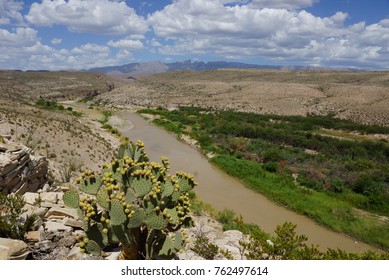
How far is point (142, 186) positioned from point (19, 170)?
6343 millimetres

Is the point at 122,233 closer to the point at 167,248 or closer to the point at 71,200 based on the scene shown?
the point at 167,248

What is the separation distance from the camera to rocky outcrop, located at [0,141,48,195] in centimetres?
1023

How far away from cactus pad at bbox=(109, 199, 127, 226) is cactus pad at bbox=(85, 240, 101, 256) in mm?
516

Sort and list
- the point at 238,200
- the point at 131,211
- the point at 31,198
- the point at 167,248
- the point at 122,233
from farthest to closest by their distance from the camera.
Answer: the point at 238,200 → the point at 31,198 → the point at 167,248 → the point at 122,233 → the point at 131,211

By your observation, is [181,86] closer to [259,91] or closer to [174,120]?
[259,91]

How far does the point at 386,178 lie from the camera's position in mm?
23078

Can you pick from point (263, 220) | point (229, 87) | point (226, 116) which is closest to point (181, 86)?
point (229, 87)

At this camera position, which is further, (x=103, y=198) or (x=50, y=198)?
(x=50, y=198)

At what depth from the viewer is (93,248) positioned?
6.11 meters

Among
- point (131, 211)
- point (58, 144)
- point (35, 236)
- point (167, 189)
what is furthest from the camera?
point (58, 144)

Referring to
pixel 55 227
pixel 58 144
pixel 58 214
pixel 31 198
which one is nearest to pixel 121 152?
pixel 55 227

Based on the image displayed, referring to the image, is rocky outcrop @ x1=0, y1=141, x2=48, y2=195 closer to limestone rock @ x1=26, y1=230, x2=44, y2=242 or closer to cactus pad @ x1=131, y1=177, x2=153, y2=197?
limestone rock @ x1=26, y1=230, x2=44, y2=242

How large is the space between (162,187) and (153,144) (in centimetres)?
2883

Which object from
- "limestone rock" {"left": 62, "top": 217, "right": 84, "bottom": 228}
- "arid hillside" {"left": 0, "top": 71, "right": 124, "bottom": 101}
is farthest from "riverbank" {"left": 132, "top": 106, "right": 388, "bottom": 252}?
"arid hillside" {"left": 0, "top": 71, "right": 124, "bottom": 101}
